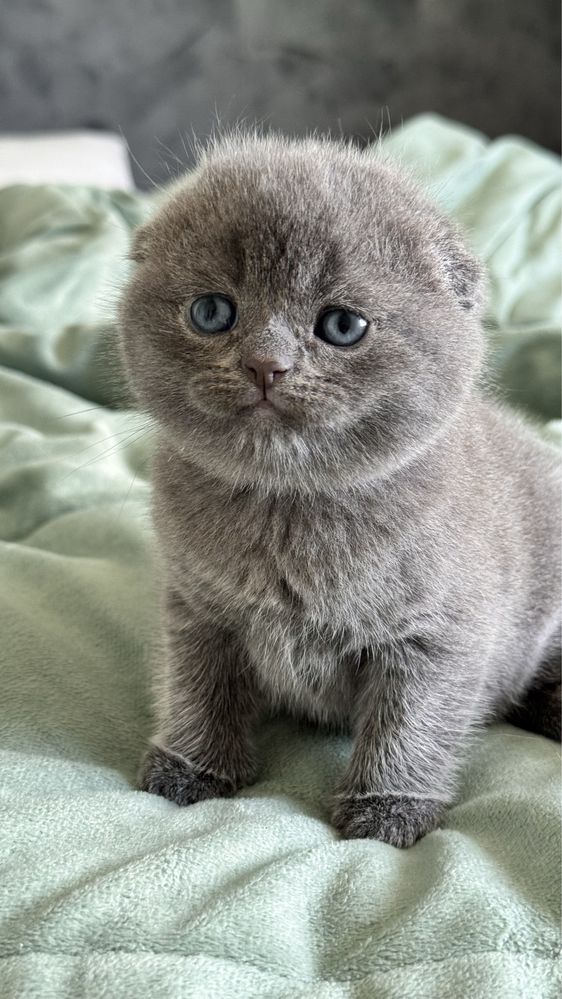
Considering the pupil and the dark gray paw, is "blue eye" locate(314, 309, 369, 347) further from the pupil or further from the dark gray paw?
the dark gray paw

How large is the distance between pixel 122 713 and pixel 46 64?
7.56 ft

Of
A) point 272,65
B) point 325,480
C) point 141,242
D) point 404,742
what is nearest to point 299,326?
point 325,480

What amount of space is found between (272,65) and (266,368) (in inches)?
100

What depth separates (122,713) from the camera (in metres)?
1.11

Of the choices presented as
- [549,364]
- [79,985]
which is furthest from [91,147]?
[79,985]

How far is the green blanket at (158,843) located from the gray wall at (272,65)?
159 cm

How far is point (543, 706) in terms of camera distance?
3.87ft

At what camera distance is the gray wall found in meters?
2.81

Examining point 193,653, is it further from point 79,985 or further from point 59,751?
point 79,985

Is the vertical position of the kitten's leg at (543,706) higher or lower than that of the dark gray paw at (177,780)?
higher

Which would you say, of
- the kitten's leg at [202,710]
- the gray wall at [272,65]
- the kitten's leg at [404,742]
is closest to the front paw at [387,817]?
the kitten's leg at [404,742]

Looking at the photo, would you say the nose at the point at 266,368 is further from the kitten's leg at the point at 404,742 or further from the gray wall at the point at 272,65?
the gray wall at the point at 272,65

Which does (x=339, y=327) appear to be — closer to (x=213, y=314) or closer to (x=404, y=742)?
(x=213, y=314)

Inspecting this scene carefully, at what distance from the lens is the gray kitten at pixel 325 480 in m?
0.81
